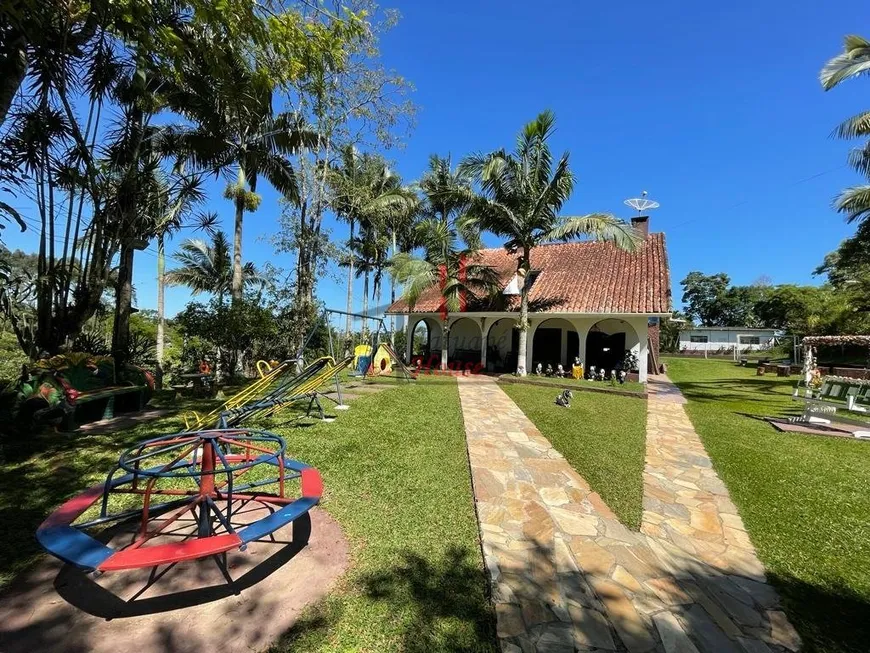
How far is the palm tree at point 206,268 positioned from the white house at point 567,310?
37.4ft

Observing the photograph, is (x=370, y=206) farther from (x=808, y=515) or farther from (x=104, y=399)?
(x=808, y=515)

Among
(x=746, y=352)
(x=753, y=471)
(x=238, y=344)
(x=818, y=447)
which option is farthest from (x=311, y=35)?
(x=746, y=352)

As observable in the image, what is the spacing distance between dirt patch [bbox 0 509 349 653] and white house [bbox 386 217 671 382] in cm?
1390

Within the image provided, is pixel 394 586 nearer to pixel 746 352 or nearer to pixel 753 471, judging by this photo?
pixel 753 471

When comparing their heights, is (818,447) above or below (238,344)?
below

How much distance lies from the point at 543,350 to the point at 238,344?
13.1 metres

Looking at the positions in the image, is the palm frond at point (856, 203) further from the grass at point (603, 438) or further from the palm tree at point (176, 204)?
the palm tree at point (176, 204)

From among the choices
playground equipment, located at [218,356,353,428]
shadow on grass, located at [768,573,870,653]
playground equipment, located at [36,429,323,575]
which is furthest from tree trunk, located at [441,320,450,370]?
shadow on grass, located at [768,573,870,653]

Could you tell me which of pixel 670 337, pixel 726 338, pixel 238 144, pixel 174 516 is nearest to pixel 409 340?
pixel 238 144

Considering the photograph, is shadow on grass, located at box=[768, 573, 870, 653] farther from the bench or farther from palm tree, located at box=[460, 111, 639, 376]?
palm tree, located at box=[460, 111, 639, 376]

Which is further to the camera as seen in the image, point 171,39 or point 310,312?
point 310,312

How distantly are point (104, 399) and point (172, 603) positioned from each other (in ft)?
19.5

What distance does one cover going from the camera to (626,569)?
3.11 meters

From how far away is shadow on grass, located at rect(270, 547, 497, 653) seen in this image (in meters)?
2.26
